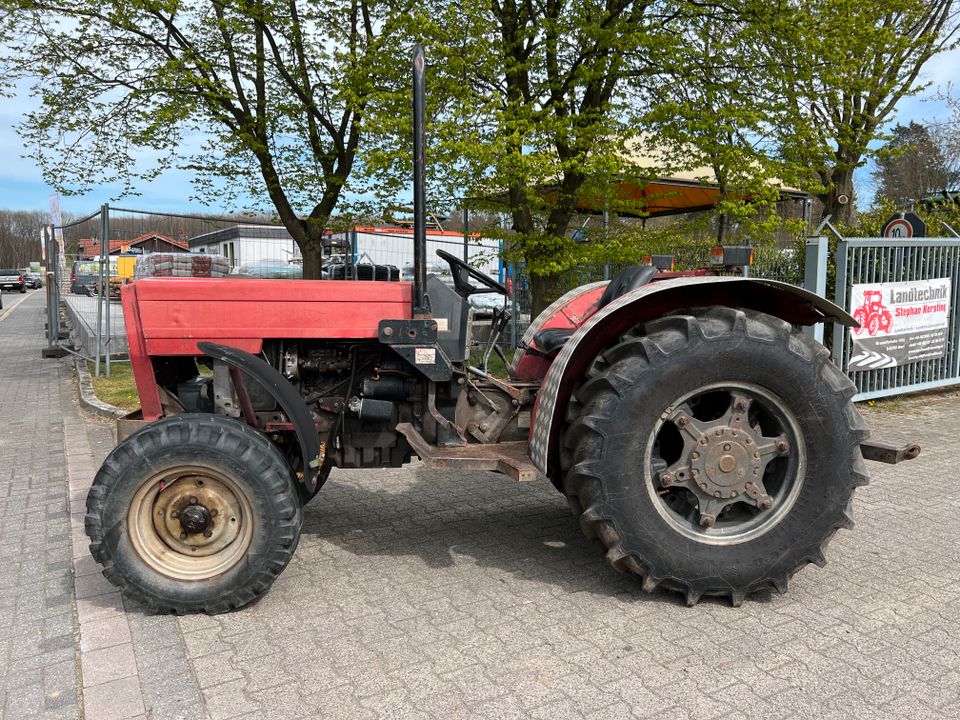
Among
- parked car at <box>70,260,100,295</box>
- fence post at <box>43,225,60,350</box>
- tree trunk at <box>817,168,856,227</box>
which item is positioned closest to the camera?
parked car at <box>70,260,100,295</box>

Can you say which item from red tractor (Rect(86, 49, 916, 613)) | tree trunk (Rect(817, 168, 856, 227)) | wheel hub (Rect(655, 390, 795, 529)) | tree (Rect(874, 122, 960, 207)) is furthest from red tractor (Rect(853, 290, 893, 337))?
tree (Rect(874, 122, 960, 207))

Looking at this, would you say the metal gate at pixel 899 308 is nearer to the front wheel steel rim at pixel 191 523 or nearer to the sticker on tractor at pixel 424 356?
the sticker on tractor at pixel 424 356

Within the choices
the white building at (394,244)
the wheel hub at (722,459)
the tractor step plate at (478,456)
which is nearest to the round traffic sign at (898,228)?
the white building at (394,244)

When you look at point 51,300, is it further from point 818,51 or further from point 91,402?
point 818,51

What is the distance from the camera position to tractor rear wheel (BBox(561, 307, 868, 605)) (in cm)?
312

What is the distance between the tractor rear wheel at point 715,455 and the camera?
3.12 meters

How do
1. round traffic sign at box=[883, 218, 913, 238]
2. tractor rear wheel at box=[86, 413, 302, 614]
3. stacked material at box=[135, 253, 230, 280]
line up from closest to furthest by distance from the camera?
1. tractor rear wheel at box=[86, 413, 302, 614]
2. stacked material at box=[135, 253, 230, 280]
3. round traffic sign at box=[883, 218, 913, 238]

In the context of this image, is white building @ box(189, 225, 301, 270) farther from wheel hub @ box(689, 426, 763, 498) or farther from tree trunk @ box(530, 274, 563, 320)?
wheel hub @ box(689, 426, 763, 498)

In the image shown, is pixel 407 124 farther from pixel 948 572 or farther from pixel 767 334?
pixel 948 572

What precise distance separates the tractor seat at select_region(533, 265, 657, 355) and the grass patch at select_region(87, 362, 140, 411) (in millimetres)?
4866

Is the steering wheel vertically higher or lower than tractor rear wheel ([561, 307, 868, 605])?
higher

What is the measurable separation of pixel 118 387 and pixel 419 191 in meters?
7.36

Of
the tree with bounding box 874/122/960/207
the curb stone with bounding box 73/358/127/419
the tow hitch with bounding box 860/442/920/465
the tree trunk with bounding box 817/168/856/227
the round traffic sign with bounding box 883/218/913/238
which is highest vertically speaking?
the tree with bounding box 874/122/960/207

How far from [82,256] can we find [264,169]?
4.52 m
